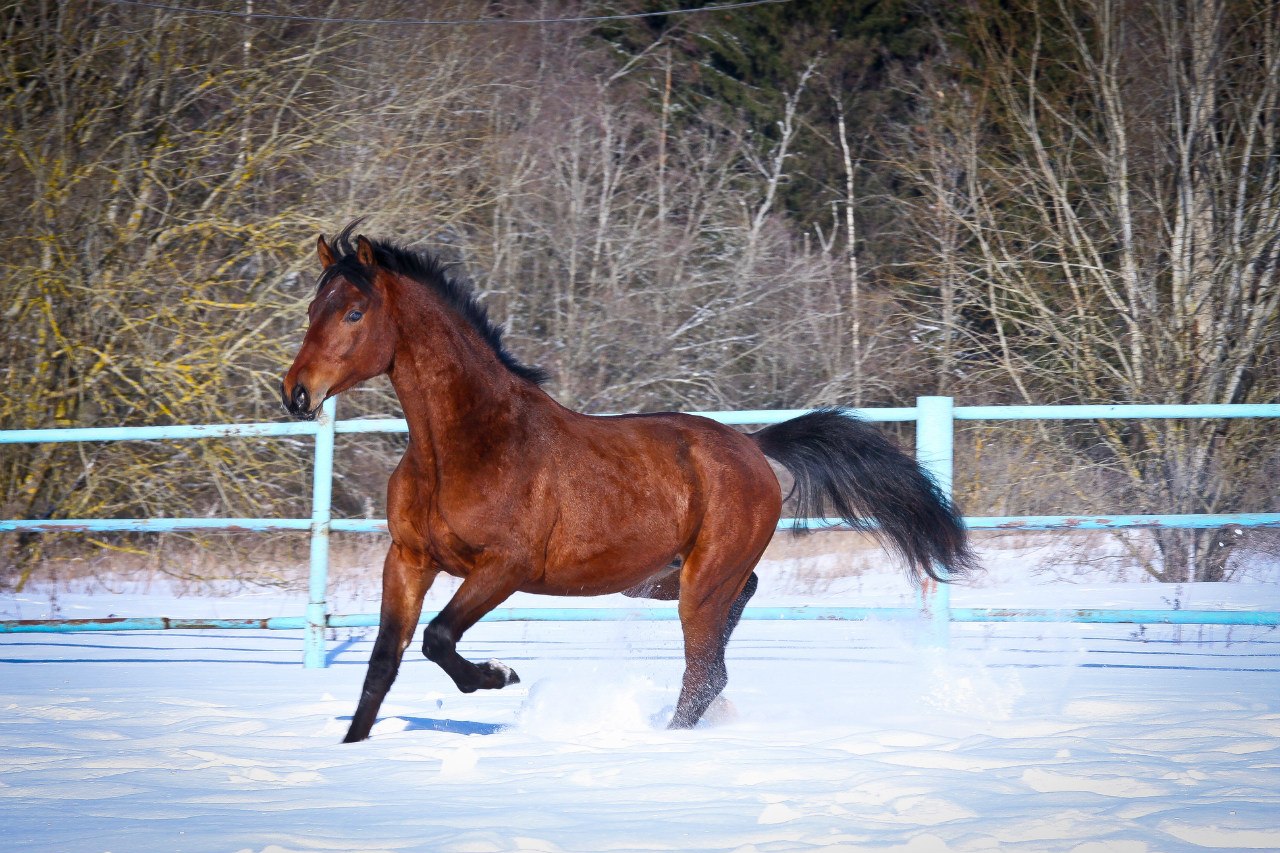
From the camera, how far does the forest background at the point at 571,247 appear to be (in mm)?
9203

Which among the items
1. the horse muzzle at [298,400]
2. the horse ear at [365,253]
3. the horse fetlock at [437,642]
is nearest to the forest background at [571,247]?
the horse ear at [365,253]

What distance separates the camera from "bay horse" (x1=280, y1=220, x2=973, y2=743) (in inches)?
142

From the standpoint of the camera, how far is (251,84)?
35.6 ft

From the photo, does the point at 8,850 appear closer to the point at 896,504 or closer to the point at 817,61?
the point at 896,504

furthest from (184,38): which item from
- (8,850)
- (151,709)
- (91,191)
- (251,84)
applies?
(8,850)

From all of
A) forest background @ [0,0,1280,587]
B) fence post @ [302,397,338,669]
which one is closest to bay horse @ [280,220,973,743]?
fence post @ [302,397,338,669]

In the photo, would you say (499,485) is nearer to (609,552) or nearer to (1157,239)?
(609,552)

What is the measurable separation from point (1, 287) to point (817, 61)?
1135cm

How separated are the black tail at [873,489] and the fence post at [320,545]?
199 centimetres

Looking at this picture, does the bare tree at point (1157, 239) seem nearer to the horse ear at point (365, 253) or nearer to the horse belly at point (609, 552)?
the horse belly at point (609, 552)

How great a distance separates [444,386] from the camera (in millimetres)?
3725

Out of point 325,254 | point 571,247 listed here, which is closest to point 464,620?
point 325,254

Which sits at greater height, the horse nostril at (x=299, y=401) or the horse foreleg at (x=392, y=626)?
the horse nostril at (x=299, y=401)

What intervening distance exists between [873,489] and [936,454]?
60cm
